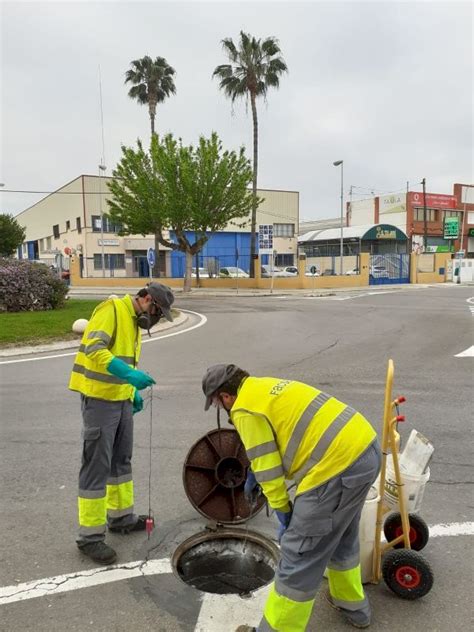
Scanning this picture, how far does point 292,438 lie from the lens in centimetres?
234

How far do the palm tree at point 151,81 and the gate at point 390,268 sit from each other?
20.0 meters

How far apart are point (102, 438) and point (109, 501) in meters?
0.56

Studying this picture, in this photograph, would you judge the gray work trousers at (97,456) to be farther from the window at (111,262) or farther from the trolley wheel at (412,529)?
the window at (111,262)

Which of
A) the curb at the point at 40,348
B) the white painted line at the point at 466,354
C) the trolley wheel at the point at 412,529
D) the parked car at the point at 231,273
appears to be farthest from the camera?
the parked car at the point at 231,273

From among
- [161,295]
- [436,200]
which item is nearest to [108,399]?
[161,295]

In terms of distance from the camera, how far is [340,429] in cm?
235

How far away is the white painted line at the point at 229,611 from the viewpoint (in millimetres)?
2684

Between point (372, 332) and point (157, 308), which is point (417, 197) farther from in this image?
point (157, 308)

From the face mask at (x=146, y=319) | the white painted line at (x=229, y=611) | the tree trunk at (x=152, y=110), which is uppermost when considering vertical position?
the tree trunk at (x=152, y=110)

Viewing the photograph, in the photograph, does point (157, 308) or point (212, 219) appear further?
point (212, 219)

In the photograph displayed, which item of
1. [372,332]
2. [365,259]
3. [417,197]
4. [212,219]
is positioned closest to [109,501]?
[372,332]

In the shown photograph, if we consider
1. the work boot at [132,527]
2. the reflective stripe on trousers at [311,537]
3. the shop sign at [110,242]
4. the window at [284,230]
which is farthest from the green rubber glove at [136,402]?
the window at [284,230]

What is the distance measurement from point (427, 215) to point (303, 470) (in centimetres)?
6624

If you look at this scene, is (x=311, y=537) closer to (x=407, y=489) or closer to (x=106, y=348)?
(x=407, y=489)
